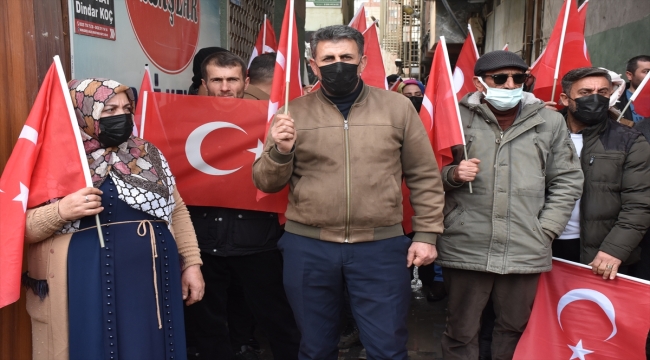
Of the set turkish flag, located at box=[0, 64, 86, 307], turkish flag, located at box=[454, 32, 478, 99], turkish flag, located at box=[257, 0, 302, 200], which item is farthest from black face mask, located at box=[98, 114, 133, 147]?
turkish flag, located at box=[454, 32, 478, 99]

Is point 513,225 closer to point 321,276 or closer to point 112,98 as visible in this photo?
point 321,276

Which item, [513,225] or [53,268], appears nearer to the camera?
[53,268]

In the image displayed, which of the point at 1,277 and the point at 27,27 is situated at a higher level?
the point at 27,27

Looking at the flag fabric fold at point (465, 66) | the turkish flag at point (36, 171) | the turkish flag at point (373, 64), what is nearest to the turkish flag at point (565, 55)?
the flag fabric fold at point (465, 66)

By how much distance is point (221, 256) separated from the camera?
3.76 metres

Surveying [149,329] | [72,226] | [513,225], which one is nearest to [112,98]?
[72,226]

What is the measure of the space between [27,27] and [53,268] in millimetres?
1147

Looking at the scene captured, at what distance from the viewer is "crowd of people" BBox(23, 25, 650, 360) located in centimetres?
269

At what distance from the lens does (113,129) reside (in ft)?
8.81

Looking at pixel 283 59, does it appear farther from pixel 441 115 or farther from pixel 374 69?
pixel 374 69

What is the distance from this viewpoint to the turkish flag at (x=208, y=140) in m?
3.77

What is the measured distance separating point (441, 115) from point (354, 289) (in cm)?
116

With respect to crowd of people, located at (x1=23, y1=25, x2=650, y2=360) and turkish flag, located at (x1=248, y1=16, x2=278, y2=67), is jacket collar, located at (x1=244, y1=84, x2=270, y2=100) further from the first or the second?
turkish flag, located at (x1=248, y1=16, x2=278, y2=67)

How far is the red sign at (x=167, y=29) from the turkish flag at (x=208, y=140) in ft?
3.01
